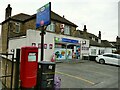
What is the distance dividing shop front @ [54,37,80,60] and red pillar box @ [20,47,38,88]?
51.6 feet

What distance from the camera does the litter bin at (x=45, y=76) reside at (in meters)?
6.06

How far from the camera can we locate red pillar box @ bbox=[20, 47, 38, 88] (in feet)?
19.4

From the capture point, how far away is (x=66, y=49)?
77.8 feet

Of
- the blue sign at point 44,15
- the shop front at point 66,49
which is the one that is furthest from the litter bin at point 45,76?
the shop front at point 66,49

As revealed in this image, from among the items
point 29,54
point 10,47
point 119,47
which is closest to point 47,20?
point 29,54

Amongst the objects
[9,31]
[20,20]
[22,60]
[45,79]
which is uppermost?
[20,20]

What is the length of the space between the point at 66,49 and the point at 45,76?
17669mm

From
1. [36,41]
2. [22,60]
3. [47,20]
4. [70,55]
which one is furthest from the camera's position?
[70,55]

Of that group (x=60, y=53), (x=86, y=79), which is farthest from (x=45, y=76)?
(x=60, y=53)

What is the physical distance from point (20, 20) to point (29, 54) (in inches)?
957

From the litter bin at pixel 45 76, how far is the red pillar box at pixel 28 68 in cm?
18

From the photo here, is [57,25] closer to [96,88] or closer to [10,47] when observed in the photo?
[10,47]

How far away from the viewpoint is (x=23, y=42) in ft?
64.8

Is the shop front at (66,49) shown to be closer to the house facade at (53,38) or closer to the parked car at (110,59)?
the house facade at (53,38)
